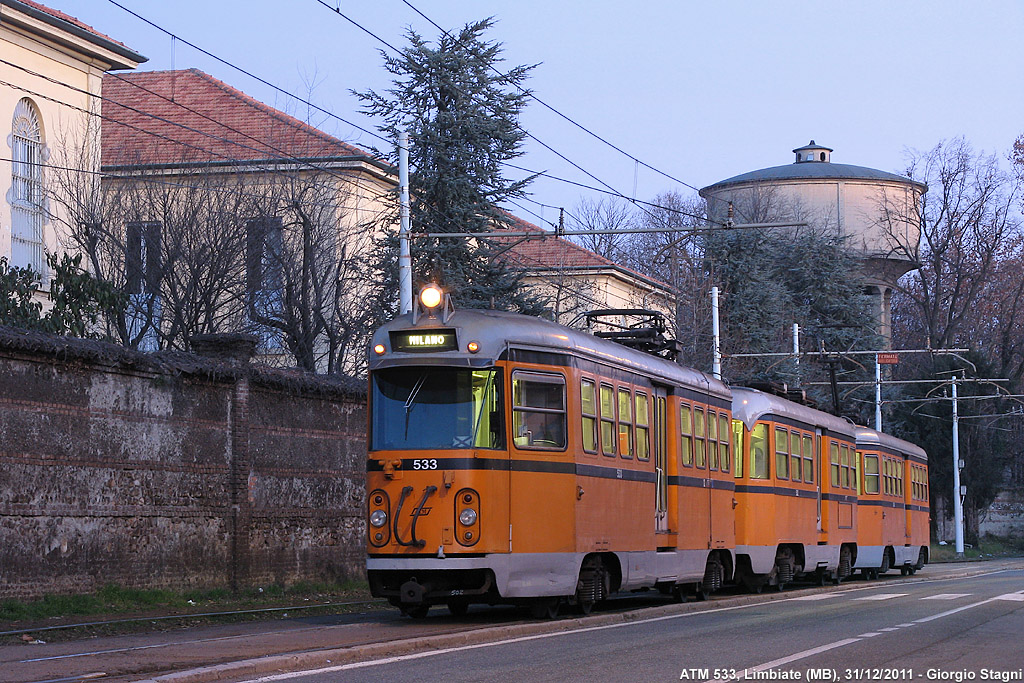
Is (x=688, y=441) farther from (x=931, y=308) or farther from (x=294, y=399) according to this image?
(x=931, y=308)

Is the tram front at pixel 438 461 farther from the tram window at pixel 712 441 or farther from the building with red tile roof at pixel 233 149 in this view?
the building with red tile roof at pixel 233 149

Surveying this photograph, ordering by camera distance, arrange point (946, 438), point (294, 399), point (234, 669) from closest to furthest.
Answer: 1. point (234, 669)
2. point (294, 399)
3. point (946, 438)

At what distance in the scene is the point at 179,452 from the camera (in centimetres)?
2012

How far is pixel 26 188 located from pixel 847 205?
132 feet

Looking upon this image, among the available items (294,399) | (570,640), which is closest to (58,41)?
(294,399)

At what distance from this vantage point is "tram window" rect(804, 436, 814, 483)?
26719mm

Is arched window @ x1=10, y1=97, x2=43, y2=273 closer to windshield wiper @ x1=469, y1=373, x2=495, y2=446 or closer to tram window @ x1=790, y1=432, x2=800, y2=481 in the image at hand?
tram window @ x1=790, y1=432, x2=800, y2=481

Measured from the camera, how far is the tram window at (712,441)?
21.7 metres

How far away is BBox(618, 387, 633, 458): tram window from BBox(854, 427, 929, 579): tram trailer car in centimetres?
1367

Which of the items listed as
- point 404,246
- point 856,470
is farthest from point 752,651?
point 856,470

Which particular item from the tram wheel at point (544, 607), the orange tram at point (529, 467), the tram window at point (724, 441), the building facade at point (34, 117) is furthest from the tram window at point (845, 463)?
the building facade at point (34, 117)

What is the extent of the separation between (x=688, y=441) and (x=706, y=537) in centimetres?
158

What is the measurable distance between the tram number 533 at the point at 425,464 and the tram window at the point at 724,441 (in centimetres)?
767

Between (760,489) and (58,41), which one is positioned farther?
(58,41)
